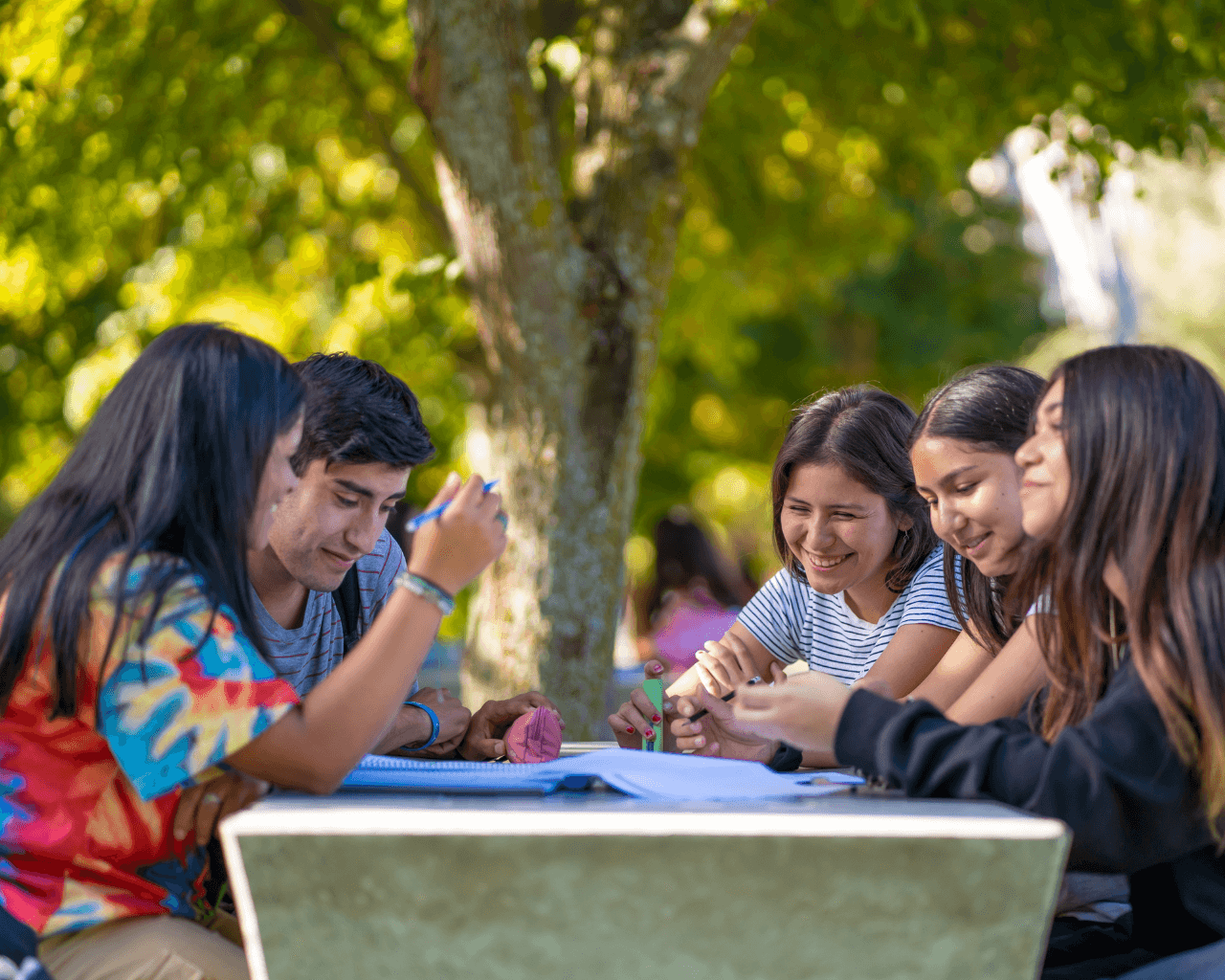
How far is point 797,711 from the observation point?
1743 mm

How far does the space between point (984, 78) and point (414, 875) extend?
5.28 meters

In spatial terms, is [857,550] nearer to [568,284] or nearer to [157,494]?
[157,494]

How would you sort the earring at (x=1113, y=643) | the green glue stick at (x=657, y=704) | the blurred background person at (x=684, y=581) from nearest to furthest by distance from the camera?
the earring at (x=1113, y=643) → the green glue stick at (x=657, y=704) → the blurred background person at (x=684, y=581)

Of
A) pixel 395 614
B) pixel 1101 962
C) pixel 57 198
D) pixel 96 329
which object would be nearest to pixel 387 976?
pixel 395 614

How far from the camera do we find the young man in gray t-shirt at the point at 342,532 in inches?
95.7

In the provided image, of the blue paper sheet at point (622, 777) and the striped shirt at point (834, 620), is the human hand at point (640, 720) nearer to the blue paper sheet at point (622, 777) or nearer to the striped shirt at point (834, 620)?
the blue paper sheet at point (622, 777)

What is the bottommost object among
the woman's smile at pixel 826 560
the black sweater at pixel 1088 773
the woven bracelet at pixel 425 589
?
the black sweater at pixel 1088 773

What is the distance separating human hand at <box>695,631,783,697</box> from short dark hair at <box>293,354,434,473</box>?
2.47 ft

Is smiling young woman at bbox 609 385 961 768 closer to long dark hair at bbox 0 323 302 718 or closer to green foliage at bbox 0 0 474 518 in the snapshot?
long dark hair at bbox 0 323 302 718

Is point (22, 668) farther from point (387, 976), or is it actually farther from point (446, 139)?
point (446, 139)

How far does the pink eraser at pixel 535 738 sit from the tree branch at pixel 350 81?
15.2 ft

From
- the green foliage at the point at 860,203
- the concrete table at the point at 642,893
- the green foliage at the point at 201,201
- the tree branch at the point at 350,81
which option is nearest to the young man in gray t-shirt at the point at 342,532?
the concrete table at the point at 642,893

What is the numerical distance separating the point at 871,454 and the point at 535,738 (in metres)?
1.08

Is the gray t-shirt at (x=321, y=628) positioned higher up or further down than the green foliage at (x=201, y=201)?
further down
